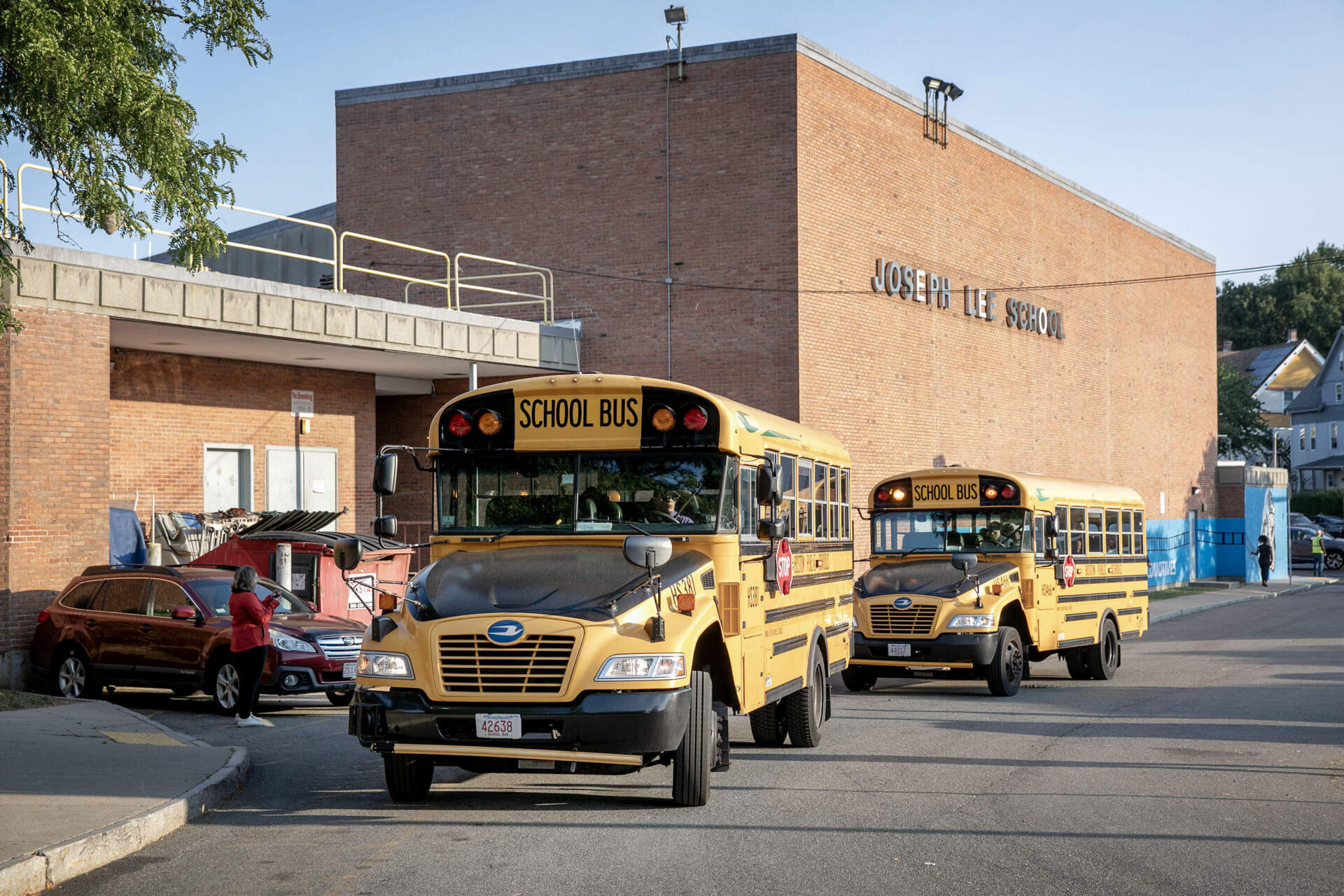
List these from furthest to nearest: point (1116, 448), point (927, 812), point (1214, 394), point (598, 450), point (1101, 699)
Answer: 1. point (1214, 394)
2. point (1116, 448)
3. point (1101, 699)
4. point (598, 450)
5. point (927, 812)

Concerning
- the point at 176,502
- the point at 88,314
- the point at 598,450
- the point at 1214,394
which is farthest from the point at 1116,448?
the point at 598,450

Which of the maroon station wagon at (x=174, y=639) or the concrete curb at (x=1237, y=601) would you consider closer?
the maroon station wagon at (x=174, y=639)

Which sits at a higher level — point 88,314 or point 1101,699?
point 88,314

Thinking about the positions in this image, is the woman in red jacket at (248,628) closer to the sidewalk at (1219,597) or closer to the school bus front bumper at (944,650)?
the school bus front bumper at (944,650)

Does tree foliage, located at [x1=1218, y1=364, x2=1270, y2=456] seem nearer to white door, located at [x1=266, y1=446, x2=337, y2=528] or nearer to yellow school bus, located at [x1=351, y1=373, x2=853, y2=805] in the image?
white door, located at [x1=266, y1=446, x2=337, y2=528]

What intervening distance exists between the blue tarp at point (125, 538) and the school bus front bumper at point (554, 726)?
13.3 m

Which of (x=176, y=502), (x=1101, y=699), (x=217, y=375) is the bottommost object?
(x=1101, y=699)

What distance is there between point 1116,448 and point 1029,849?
36.7m

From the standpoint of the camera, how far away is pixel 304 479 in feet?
81.0

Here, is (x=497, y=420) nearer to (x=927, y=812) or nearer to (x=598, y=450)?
(x=598, y=450)

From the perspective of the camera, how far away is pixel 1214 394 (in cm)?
5300

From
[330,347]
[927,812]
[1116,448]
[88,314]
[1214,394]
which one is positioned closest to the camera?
[927,812]

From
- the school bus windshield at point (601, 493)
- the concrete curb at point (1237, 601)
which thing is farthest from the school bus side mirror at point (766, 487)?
the concrete curb at point (1237, 601)

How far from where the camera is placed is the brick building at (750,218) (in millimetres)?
26859
